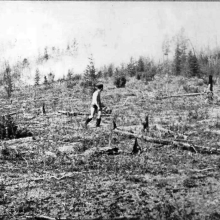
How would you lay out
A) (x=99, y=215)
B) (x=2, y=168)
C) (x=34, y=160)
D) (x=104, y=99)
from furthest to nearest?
1. (x=104, y=99)
2. (x=34, y=160)
3. (x=2, y=168)
4. (x=99, y=215)

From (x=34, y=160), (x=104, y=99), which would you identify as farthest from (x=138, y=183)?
(x=104, y=99)

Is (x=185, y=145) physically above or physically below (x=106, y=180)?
above

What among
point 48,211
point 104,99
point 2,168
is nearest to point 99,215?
point 48,211

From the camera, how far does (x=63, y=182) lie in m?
6.78

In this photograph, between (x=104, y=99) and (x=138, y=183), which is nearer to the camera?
(x=138, y=183)

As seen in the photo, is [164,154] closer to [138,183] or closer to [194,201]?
[138,183]

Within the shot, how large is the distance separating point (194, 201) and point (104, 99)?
76.6ft

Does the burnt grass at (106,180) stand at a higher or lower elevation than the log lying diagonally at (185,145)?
lower

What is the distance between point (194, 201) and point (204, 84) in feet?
103

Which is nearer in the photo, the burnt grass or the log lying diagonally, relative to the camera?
the burnt grass

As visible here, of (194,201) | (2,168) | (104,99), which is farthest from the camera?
(104,99)

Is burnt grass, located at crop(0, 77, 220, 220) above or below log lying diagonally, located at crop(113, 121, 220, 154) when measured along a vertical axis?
below

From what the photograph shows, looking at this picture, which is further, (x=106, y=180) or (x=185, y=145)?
(x=185, y=145)

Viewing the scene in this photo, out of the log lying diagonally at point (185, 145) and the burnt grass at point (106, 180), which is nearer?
the burnt grass at point (106, 180)
